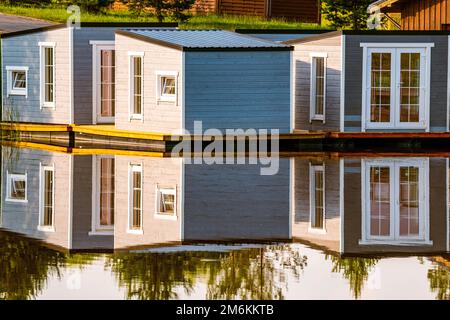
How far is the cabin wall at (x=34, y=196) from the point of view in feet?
63.0

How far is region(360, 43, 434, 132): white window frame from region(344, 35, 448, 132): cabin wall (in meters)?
0.08

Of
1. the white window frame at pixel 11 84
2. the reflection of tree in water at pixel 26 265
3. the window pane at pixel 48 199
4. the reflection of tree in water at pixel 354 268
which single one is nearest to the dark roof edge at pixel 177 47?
the white window frame at pixel 11 84

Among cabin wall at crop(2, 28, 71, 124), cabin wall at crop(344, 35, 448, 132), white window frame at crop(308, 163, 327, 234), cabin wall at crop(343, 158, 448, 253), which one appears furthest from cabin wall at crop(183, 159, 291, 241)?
cabin wall at crop(2, 28, 71, 124)

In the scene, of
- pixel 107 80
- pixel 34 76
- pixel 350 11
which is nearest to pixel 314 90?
pixel 107 80

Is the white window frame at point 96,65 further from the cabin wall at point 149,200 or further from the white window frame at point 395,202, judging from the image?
the white window frame at point 395,202

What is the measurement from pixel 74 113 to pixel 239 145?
4066 mm

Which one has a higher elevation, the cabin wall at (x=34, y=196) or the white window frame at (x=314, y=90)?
the white window frame at (x=314, y=90)

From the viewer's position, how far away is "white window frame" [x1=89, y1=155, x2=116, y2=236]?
19172mm

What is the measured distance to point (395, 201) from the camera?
883 inches

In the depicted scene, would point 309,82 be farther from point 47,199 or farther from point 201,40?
point 47,199

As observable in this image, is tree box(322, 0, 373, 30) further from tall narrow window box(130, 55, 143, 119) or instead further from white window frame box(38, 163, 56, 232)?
white window frame box(38, 163, 56, 232)

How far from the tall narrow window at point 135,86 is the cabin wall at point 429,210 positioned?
456 cm

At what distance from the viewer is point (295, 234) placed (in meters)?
19.1
